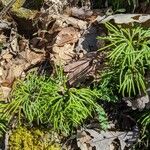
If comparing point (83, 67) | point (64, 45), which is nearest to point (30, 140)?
point (83, 67)

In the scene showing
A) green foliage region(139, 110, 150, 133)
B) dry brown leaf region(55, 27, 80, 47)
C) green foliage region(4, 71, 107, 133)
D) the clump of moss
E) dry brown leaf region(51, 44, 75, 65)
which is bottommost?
the clump of moss

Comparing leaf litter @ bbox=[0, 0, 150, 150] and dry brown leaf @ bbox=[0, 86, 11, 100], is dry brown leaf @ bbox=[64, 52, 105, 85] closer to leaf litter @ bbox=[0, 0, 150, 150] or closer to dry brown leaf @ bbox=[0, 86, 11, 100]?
leaf litter @ bbox=[0, 0, 150, 150]

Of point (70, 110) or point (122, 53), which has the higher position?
point (122, 53)

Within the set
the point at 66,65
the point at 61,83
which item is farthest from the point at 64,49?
the point at 61,83

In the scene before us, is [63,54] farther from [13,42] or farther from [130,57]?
[130,57]

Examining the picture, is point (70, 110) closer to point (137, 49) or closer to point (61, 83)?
point (61, 83)

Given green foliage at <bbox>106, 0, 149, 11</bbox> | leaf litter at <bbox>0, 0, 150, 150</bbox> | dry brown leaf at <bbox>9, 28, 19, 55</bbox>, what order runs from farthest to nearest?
1. dry brown leaf at <bbox>9, 28, 19, 55</bbox>
2. green foliage at <bbox>106, 0, 149, 11</bbox>
3. leaf litter at <bbox>0, 0, 150, 150</bbox>

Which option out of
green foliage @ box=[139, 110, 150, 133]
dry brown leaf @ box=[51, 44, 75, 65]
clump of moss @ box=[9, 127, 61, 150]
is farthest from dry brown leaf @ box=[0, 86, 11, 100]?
green foliage @ box=[139, 110, 150, 133]
